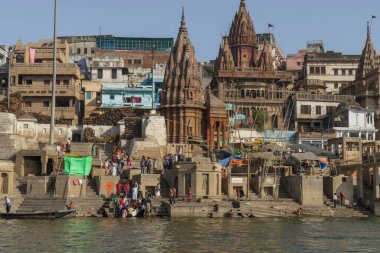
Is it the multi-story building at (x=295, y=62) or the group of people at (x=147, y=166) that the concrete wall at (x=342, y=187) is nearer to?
the group of people at (x=147, y=166)

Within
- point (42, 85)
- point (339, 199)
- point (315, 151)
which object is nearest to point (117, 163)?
point (339, 199)

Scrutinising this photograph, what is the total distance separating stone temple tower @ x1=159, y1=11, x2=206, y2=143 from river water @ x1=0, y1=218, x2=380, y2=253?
18873 millimetres

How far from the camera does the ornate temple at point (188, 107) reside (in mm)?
51938

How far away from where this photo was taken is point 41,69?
6203cm

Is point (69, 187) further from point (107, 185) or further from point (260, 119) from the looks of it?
point (260, 119)

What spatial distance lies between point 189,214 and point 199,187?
2760 mm

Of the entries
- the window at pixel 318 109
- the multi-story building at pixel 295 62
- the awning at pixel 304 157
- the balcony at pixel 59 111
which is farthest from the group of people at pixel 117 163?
the multi-story building at pixel 295 62

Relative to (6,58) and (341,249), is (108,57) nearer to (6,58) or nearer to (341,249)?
(6,58)

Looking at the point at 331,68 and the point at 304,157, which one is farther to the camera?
the point at 331,68

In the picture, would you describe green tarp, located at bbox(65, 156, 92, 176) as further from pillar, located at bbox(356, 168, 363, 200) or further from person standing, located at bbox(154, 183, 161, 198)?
pillar, located at bbox(356, 168, 363, 200)

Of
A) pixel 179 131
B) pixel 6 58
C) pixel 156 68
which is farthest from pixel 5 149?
pixel 6 58

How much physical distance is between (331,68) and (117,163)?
51.9 m

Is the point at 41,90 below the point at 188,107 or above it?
above

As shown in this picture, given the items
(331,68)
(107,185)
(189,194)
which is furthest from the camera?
(331,68)
